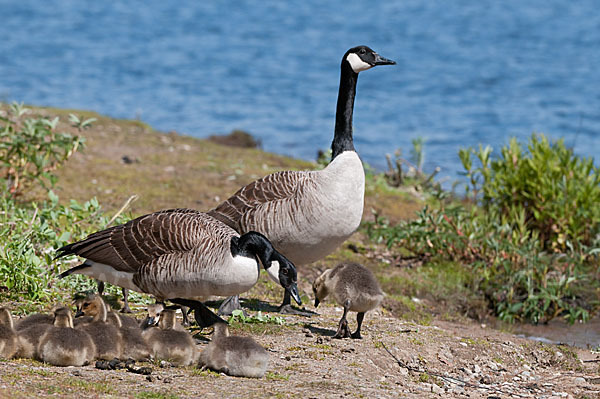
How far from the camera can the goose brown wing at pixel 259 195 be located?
8555 mm

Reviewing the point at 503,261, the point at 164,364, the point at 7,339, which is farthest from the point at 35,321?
the point at 503,261

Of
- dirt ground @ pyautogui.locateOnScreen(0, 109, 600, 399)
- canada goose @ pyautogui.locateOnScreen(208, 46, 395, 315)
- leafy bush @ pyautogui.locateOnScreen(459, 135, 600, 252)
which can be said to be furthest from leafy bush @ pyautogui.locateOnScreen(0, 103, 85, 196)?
leafy bush @ pyautogui.locateOnScreen(459, 135, 600, 252)

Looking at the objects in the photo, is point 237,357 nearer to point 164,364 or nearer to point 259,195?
point 164,364

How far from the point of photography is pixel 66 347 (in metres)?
5.86

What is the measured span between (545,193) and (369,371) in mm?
6253

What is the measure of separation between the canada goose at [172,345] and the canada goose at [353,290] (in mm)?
1742

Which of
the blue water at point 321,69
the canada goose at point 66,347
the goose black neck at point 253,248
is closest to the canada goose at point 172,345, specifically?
the canada goose at point 66,347

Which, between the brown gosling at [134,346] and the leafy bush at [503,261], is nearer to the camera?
the brown gosling at [134,346]

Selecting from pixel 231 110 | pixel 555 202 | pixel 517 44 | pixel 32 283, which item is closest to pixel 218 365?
pixel 32 283

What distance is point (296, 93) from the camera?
30266mm

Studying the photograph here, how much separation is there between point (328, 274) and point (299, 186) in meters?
1.07

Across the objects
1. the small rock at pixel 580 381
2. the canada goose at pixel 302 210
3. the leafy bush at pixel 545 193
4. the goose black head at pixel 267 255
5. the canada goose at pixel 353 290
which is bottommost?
the small rock at pixel 580 381

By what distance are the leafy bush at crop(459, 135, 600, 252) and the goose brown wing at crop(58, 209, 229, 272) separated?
18.5 ft

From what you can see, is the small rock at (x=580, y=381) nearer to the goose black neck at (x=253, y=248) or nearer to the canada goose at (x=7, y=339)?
the goose black neck at (x=253, y=248)
